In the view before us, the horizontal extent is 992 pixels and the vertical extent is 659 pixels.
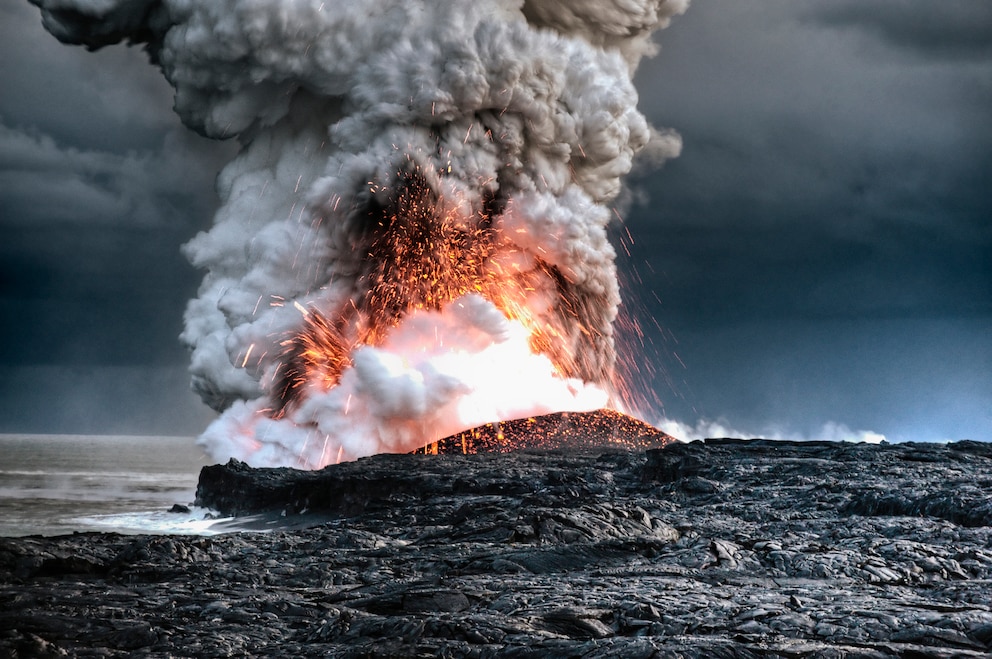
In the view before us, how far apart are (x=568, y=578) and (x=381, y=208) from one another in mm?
37613

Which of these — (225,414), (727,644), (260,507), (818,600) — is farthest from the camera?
(225,414)

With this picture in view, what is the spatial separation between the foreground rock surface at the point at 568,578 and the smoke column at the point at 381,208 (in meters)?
18.6

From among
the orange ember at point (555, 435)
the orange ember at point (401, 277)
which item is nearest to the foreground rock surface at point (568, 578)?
the orange ember at point (555, 435)

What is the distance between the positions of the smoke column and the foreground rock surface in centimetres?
1860

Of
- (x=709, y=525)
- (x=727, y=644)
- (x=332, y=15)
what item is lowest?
(x=727, y=644)

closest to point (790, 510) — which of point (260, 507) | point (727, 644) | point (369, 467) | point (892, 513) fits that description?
point (892, 513)

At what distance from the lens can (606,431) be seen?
2041 inches

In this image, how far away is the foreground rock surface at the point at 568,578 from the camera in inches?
518

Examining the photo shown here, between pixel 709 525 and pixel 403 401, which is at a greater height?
pixel 403 401

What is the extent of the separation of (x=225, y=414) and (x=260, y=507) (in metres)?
16.4

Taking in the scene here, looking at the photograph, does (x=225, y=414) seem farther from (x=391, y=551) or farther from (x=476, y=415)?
(x=391, y=551)

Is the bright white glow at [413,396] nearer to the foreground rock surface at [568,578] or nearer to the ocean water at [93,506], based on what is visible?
the ocean water at [93,506]

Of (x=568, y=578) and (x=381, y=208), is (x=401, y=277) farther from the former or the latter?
(x=568, y=578)

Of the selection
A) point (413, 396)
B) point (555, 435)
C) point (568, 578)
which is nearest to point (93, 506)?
point (413, 396)
